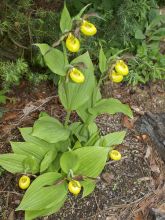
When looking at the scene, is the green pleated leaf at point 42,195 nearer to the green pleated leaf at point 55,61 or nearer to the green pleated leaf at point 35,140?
the green pleated leaf at point 35,140

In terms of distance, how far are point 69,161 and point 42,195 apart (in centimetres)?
23

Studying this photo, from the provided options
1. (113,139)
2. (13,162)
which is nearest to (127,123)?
(113,139)

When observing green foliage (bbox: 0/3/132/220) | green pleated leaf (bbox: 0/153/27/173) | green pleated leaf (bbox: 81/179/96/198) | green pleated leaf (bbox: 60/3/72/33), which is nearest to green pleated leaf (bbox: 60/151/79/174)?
green foliage (bbox: 0/3/132/220)

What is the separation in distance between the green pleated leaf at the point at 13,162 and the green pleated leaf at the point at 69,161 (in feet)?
0.85

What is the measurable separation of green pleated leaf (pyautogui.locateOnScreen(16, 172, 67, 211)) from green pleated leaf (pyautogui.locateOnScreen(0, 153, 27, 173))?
17 cm

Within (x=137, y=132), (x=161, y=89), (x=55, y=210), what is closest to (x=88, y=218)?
(x=55, y=210)

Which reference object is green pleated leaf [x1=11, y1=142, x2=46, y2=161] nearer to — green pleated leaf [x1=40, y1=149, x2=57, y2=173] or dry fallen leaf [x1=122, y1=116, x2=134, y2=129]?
green pleated leaf [x1=40, y1=149, x2=57, y2=173]

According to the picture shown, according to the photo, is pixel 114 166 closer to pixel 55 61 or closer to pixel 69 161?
pixel 69 161

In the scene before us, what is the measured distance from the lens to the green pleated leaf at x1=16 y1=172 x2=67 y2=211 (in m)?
1.95

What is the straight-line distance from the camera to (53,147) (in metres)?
2.20

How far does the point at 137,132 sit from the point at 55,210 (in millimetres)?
875

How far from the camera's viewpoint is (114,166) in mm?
2395

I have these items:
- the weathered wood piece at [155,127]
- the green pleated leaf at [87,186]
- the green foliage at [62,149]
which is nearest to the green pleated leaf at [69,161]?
the green foliage at [62,149]

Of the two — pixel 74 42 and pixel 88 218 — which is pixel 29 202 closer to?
pixel 88 218
